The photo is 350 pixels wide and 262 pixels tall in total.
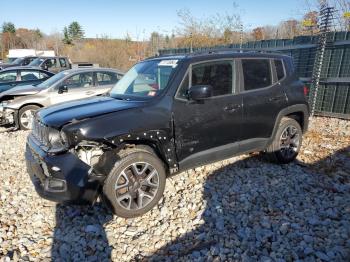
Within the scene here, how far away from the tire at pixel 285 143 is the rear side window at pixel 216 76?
134cm

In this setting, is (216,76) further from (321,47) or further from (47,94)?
(321,47)

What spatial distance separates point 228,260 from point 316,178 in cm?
245

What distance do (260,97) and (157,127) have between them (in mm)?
1806

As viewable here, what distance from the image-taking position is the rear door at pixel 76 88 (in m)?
7.58

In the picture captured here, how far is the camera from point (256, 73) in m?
4.36

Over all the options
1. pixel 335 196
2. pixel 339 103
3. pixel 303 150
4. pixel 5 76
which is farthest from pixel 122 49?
→ pixel 335 196

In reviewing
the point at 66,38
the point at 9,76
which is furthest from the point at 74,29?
the point at 9,76

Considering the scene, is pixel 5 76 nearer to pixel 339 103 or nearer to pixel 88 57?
pixel 339 103

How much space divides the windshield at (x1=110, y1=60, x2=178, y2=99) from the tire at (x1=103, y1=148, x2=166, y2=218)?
86cm

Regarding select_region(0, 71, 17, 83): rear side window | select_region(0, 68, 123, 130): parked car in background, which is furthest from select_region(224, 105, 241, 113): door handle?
select_region(0, 71, 17, 83): rear side window

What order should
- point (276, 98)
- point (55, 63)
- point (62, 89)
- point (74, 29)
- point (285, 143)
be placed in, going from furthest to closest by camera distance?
1. point (74, 29)
2. point (55, 63)
3. point (62, 89)
4. point (285, 143)
5. point (276, 98)

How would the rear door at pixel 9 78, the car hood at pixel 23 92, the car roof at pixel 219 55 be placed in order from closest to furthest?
the car roof at pixel 219 55 → the car hood at pixel 23 92 → the rear door at pixel 9 78

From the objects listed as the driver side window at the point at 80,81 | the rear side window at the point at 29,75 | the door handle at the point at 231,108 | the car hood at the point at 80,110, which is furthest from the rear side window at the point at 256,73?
the rear side window at the point at 29,75

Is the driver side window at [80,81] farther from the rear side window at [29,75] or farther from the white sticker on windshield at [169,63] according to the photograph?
the white sticker on windshield at [169,63]
